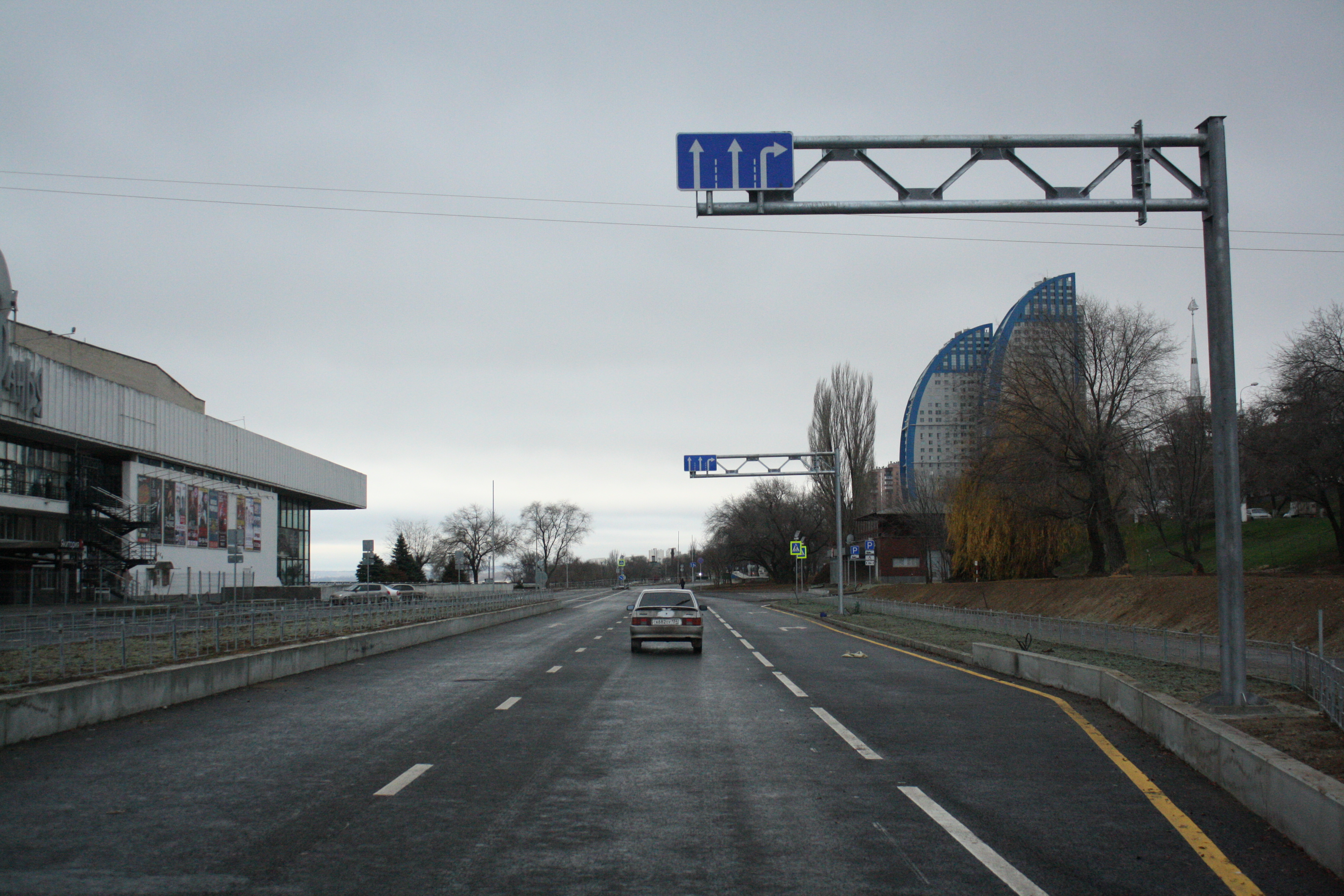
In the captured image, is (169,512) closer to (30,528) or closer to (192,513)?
(192,513)

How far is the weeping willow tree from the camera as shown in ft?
161

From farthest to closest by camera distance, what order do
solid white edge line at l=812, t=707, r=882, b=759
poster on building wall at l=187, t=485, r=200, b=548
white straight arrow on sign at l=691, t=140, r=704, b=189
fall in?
poster on building wall at l=187, t=485, r=200, b=548 < white straight arrow on sign at l=691, t=140, r=704, b=189 < solid white edge line at l=812, t=707, r=882, b=759

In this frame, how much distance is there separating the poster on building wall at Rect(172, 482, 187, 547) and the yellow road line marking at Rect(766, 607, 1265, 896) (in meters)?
57.2

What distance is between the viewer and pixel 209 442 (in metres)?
64.9

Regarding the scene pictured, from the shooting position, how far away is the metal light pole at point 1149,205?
37.1 feet

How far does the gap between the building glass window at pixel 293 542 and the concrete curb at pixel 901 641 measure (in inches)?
2018

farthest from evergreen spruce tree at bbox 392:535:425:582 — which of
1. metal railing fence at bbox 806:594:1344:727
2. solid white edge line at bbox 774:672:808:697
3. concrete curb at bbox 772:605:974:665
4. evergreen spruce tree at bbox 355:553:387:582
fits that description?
solid white edge line at bbox 774:672:808:697

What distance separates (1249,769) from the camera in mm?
7621

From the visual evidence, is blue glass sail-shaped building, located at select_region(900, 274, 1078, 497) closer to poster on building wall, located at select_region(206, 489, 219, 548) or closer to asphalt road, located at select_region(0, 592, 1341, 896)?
asphalt road, located at select_region(0, 592, 1341, 896)

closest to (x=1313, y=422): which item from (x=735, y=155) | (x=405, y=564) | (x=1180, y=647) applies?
(x=1180, y=647)

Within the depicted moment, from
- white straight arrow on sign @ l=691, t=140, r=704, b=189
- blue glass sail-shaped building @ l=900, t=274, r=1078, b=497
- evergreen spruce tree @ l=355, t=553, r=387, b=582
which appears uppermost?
blue glass sail-shaped building @ l=900, t=274, r=1078, b=497

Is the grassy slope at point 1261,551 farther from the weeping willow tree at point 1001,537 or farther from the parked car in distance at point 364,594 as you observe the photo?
the parked car in distance at point 364,594

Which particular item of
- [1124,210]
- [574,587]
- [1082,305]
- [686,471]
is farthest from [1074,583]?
[574,587]

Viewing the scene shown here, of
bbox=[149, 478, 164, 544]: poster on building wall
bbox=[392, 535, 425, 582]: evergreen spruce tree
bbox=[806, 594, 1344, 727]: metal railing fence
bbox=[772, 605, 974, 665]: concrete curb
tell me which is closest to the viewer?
bbox=[806, 594, 1344, 727]: metal railing fence
